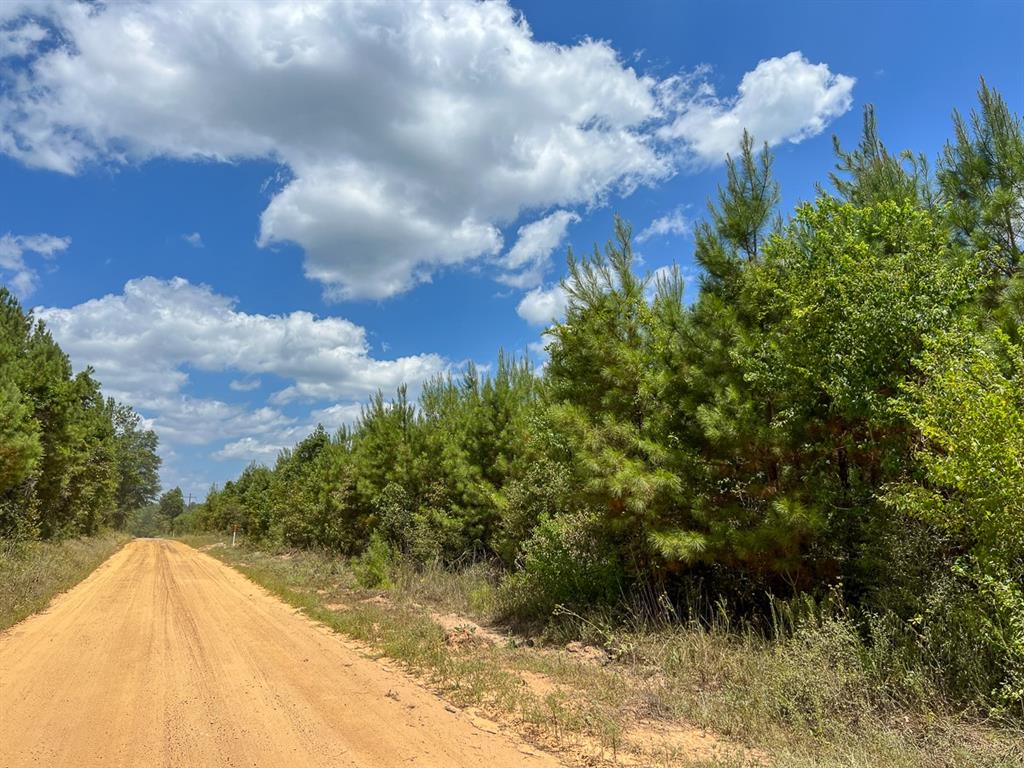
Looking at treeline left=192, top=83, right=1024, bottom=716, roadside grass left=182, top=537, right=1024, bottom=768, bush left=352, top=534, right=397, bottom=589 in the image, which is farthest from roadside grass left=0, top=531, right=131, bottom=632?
treeline left=192, top=83, right=1024, bottom=716

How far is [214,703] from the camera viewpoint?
703cm

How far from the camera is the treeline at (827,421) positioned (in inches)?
219

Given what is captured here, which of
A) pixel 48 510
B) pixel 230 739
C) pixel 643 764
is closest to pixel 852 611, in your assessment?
pixel 643 764

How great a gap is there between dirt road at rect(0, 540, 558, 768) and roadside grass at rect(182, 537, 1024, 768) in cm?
61

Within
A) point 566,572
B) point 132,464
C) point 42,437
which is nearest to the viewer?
point 566,572

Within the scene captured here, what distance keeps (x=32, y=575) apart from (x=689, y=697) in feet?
63.3

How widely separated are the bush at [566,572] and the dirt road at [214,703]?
3971 millimetres

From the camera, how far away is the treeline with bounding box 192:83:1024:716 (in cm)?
557

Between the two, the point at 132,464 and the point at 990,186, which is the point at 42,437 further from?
the point at 132,464

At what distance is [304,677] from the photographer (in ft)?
27.4

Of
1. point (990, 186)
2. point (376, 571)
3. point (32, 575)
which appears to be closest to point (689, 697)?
point (990, 186)

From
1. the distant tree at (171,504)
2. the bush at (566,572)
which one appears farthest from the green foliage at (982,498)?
the distant tree at (171,504)

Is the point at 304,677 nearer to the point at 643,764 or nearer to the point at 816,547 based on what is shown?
the point at 643,764

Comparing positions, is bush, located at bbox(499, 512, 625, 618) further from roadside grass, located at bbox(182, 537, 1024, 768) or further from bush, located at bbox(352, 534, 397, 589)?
bush, located at bbox(352, 534, 397, 589)
